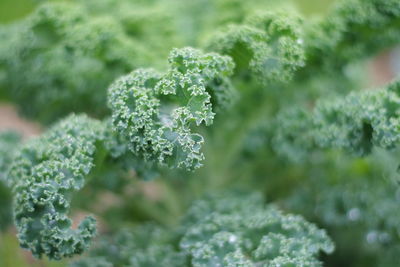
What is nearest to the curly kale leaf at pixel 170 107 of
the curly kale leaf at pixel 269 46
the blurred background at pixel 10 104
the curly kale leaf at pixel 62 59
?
the curly kale leaf at pixel 269 46

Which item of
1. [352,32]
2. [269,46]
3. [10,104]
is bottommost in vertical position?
[269,46]

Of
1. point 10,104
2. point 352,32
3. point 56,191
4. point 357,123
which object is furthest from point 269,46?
point 10,104

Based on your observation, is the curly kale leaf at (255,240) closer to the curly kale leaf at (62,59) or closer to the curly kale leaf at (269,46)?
the curly kale leaf at (269,46)

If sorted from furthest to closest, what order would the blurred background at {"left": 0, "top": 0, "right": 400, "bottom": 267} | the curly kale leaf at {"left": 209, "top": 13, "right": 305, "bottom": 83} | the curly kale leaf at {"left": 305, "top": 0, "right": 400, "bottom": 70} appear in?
the blurred background at {"left": 0, "top": 0, "right": 400, "bottom": 267}, the curly kale leaf at {"left": 305, "top": 0, "right": 400, "bottom": 70}, the curly kale leaf at {"left": 209, "top": 13, "right": 305, "bottom": 83}

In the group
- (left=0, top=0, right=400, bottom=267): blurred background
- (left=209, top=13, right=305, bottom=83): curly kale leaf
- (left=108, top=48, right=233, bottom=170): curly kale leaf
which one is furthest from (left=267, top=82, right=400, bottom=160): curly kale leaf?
(left=0, top=0, right=400, bottom=267): blurred background

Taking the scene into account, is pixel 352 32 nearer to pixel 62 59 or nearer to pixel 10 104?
pixel 62 59

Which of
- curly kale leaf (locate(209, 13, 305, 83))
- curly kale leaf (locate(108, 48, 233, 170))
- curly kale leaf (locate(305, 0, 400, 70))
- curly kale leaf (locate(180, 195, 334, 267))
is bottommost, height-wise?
curly kale leaf (locate(180, 195, 334, 267))

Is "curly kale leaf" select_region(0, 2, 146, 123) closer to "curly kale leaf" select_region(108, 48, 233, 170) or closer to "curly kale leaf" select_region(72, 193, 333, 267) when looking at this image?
"curly kale leaf" select_region(108, 48, 233, 170)
